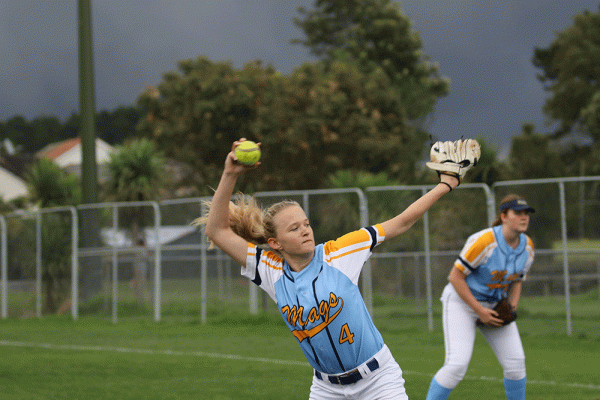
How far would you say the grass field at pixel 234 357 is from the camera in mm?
8945

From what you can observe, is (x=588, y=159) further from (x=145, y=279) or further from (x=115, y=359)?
(x=115, y=359)

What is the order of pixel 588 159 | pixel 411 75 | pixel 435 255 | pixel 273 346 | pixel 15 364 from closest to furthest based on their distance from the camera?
pixel 15 364
pixel 273 346
pixel 435 255
pixel 588 159
pixel 411 75

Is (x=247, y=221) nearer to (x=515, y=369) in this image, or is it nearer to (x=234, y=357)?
(x=515, y=369)

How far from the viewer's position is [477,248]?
256 inches

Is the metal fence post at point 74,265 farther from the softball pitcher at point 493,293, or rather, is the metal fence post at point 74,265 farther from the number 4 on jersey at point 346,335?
the number 4 on jersey at point 346,335

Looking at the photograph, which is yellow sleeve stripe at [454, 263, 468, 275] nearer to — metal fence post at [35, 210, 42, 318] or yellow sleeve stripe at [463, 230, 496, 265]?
yellow sleeve stripe at [463, 230, 496, 265]

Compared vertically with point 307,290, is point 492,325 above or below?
below

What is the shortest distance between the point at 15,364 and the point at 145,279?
574 centimetres

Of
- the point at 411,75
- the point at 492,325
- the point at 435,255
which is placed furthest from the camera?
the point at 411,75

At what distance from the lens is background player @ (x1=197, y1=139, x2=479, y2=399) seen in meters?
4.11

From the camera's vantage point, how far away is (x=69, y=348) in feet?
43.8

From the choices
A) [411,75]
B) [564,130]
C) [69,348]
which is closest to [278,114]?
[411,75]

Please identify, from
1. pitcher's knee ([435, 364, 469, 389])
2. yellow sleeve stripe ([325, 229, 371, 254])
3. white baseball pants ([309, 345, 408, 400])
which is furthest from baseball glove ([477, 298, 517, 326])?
yellow sleeve stripe ([325, 229, 371, 254])

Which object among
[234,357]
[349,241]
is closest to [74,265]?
[234,357]
